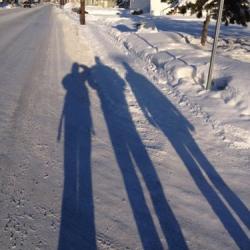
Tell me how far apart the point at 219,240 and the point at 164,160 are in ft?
6.26

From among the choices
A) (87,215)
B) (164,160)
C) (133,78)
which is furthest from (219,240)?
(133,78)

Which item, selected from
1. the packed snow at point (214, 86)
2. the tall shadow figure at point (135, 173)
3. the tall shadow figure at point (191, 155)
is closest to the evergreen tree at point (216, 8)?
the packed snow at point (214, 86)

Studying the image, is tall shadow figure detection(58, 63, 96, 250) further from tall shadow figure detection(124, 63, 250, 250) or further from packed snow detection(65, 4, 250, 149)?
packed snow detection(65, 4, 250, 149)

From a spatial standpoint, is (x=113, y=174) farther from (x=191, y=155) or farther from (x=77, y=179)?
(x=191, y=155)

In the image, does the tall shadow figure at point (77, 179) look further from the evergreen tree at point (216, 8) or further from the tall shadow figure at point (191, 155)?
the evergreen tree at point (216, 8)

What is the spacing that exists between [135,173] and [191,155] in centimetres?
120

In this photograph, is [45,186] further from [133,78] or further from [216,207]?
[133,78]

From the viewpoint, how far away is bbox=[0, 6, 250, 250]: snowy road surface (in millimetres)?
3834

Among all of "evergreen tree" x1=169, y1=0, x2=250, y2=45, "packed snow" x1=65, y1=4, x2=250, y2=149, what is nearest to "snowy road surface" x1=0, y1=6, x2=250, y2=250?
"packed snow" x1=65, y1=4, x2=250, y2=149

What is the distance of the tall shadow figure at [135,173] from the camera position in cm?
386

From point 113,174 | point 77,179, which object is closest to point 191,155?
point 113,174

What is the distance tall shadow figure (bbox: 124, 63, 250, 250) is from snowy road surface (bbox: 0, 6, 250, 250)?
2cm

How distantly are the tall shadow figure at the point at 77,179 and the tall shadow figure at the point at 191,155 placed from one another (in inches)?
56.9

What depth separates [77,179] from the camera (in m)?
4.84
